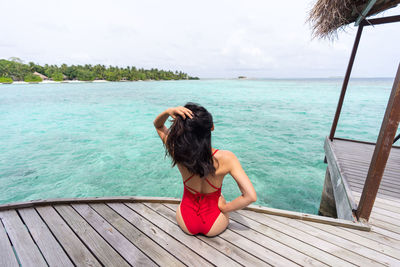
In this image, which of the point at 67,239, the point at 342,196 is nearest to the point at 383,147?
the point at 342,196

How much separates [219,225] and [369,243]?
63.0 inches

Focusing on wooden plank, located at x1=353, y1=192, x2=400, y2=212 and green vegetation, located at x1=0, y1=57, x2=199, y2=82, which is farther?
green vegetation, located at x1=0, y1=57, x2=199, y2=82

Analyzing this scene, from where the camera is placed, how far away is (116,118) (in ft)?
47.6

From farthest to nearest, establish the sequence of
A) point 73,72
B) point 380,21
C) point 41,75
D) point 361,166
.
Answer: point 73,72, point 41,75, point 361,166, point 380,21

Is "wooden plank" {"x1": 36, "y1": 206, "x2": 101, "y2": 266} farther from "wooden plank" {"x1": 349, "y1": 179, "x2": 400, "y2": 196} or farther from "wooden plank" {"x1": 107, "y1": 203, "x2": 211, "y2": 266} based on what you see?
"wooden plank" {"x1": 349, "y1": 179, "x2": 400, "y2": 196}

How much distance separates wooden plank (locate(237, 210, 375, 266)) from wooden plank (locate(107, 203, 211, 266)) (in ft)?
2.77

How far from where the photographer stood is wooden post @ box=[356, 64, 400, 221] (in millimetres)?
1811

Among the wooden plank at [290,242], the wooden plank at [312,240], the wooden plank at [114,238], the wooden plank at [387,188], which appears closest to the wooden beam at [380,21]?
the wooden plank at [387,188]

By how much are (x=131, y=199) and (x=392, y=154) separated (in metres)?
5.70

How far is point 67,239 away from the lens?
74.9 inches

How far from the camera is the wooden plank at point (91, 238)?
170 cm

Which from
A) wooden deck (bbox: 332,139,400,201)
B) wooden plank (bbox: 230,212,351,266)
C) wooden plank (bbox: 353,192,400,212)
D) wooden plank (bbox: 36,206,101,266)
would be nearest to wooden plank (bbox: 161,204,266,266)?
wooden plank (bbox: 230,212,351,266)

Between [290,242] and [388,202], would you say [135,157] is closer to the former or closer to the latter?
[290,242]

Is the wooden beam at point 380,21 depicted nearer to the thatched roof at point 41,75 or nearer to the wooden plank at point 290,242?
the wooden plank at point 290,242
